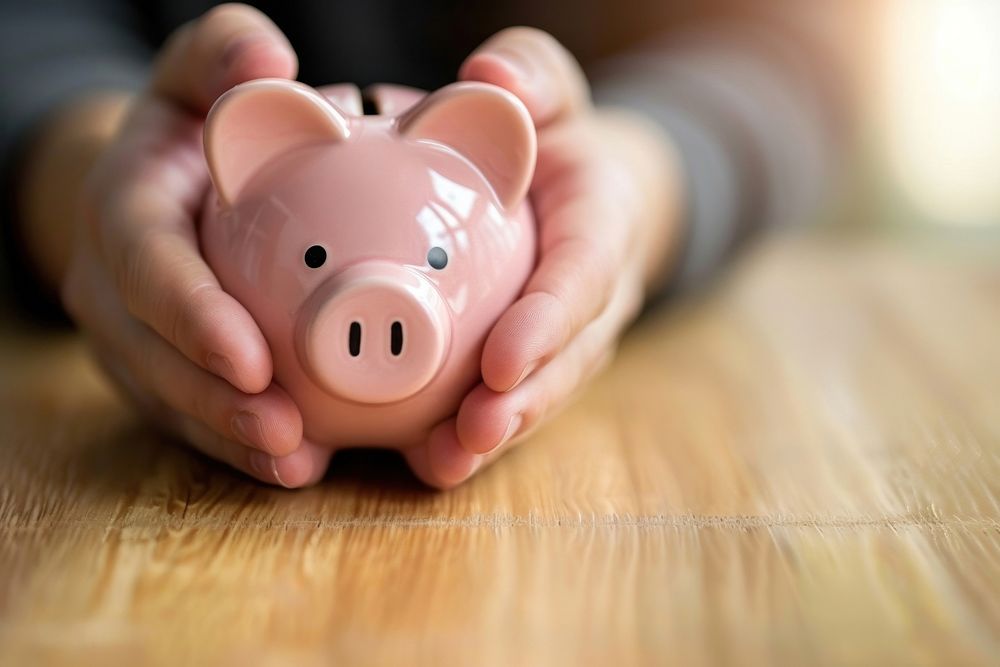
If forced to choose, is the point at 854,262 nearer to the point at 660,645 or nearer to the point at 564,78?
the point at 564,78

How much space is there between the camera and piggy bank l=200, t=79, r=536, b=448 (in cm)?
55

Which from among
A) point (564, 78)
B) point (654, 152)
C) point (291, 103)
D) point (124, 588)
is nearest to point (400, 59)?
point (654, 152)

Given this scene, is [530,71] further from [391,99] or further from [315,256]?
[315,256]

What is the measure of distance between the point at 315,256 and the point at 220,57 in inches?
6.3

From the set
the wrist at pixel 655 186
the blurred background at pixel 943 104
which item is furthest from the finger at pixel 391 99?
the blurred background at pixel 943 104

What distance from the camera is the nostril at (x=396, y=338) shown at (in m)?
0.54

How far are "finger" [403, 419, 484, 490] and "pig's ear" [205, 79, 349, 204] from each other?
0.56 ft

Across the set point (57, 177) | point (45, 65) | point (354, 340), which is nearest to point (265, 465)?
point (354, 340)

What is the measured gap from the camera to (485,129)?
58cm

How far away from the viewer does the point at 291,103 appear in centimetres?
55

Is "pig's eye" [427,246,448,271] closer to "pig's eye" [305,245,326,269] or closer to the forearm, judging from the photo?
"pig's eye" [305,245,326,269]

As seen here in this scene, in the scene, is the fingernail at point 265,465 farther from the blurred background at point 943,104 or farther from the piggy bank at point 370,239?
the blurred background at point 943,104

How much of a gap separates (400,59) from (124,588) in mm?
824

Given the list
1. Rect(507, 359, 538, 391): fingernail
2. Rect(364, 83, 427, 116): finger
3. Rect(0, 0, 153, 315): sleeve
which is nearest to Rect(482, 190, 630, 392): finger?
Rect(507, 359, 538, 391): fingernail
